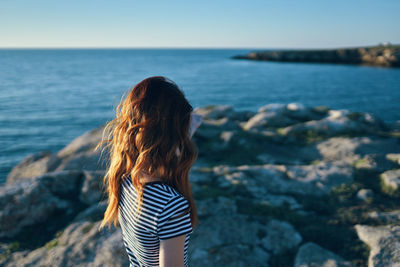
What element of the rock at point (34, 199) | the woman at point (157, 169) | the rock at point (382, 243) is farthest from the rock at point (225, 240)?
the rock at point (34, 199)

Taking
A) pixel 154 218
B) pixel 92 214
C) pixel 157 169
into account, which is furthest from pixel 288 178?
pixel 154 218

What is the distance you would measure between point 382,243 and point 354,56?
10078 centimetres

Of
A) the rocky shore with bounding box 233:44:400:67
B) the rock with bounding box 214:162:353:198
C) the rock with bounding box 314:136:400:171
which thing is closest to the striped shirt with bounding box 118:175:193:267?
the rock with bounding box 214:162:353:198

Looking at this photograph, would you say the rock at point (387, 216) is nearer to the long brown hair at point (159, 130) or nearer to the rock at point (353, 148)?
the rock at point (353, 148)

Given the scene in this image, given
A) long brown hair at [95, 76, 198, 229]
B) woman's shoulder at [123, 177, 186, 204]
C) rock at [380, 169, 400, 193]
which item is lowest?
rock at [380, 169, 400, 193]

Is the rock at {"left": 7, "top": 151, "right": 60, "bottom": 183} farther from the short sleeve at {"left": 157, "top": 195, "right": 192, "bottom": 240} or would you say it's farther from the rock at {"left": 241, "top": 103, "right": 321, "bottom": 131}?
the short sleeve at {"left": 157, "top": 195, "right": 192, "bottom": 240}

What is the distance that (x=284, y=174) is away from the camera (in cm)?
748

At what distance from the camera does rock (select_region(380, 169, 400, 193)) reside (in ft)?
21.7

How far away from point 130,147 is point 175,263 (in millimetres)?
763

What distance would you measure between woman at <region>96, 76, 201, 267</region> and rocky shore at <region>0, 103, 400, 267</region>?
10.1ft

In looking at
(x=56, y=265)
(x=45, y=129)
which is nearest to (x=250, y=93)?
(x=45, y=129)

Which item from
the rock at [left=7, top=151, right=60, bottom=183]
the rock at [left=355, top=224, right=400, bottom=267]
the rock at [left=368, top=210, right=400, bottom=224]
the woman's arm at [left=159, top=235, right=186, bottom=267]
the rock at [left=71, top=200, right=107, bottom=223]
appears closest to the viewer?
the woman's arm at [left=159, top=235, right=186, bottom=267]

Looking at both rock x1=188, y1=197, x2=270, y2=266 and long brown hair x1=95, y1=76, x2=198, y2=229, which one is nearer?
long brown hair x1=95, y1=76, x2=198, y2=229

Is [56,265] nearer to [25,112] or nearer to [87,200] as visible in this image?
[87,200]
